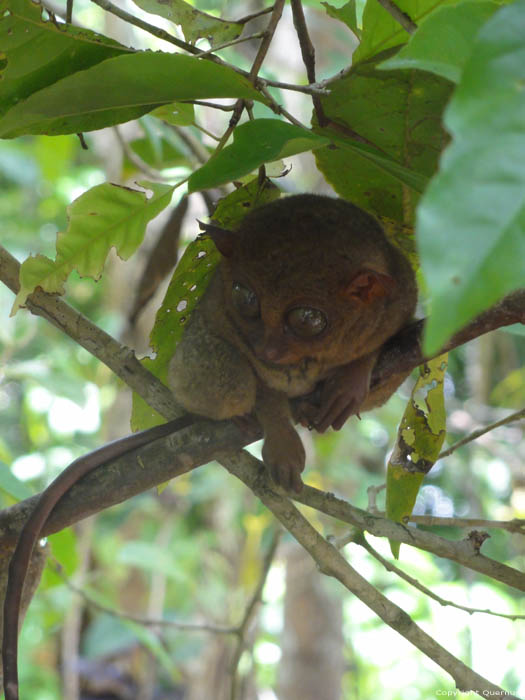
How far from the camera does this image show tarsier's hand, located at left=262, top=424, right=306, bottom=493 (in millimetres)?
1961

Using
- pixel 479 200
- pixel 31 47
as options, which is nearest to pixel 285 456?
pixel 31 47

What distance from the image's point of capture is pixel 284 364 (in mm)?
2230

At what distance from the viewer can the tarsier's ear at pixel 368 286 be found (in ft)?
7.04

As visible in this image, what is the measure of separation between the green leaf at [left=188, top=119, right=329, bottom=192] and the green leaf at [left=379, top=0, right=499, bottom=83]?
1.32 ft

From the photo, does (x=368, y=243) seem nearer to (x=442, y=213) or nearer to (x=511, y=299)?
(x=511, y=299)

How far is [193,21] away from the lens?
1.88m

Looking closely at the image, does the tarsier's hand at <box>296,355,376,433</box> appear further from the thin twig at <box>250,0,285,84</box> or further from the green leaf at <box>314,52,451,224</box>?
the thin twig at <box>250,0,285,84</box>

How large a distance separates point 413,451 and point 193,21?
1141 mm

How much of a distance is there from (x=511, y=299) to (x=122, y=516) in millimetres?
6455

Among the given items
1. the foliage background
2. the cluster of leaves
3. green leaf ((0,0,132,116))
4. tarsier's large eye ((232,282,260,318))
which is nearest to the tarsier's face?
tarsier's large eye ((232,282,260,318))

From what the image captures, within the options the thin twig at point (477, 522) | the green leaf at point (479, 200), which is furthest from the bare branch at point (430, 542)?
the green leaf at point (479, 200)

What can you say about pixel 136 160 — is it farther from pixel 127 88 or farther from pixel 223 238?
pixel 127 88

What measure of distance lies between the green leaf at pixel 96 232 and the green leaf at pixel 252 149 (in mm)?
377

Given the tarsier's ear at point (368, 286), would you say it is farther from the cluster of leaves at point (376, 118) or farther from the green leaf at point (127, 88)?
the green leaf at point (127, 88)
